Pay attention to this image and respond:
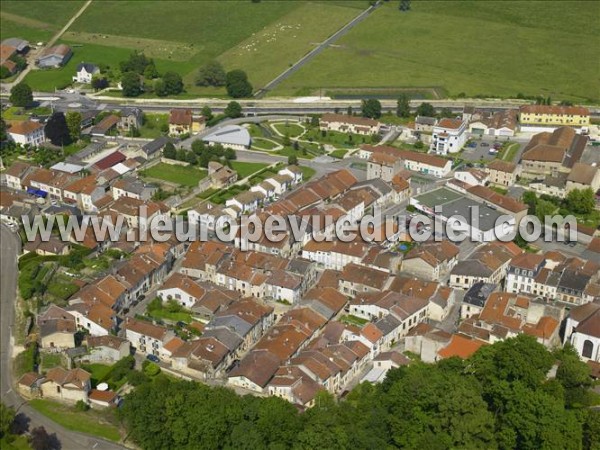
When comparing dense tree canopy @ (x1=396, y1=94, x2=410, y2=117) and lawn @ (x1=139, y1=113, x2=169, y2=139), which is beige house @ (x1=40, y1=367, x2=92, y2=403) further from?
dense tree canopy @ (x1=396, y1=94, x2=410, y2=117)

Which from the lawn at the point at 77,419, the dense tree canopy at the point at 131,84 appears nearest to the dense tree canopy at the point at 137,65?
the dense tree canopy at the point at 131,84

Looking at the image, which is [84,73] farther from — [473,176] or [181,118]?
[473,176]

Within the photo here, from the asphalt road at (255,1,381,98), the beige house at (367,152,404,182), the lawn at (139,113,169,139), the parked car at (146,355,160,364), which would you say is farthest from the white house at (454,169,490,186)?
the asphalt road at (255,1,381,98)

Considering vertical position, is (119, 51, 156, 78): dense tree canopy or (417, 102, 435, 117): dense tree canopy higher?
(119, 51, 156, 78): dense tree canopy

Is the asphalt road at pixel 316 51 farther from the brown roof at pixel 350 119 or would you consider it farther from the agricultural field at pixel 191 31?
the brown roof at pixel 350 119

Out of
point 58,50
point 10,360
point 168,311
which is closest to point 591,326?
point 168,311
